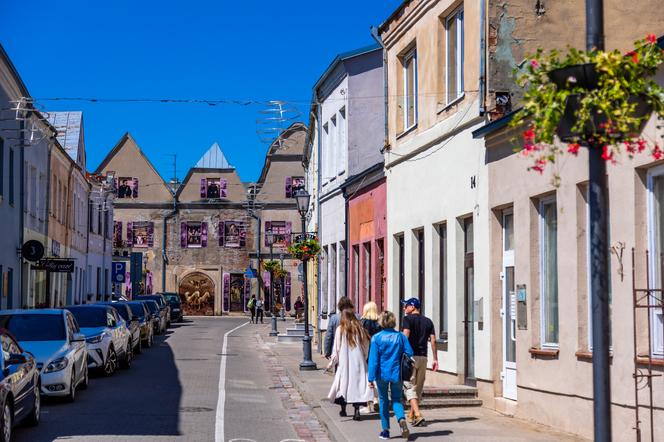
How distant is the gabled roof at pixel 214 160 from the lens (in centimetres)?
7319

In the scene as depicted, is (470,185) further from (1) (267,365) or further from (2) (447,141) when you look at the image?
(1) (267,365)

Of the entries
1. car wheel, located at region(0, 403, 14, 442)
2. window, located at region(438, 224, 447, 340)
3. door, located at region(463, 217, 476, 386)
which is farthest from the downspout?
car wheel, located at region(0, 403, 14, 442)

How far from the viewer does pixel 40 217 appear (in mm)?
36656

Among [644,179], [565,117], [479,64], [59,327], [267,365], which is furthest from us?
[267,365]

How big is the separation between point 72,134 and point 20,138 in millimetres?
18237

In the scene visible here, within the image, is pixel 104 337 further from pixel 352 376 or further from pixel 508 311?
pixel 508 311

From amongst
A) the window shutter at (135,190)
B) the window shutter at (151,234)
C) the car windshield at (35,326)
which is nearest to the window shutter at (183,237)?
the window shutter at (151,234)

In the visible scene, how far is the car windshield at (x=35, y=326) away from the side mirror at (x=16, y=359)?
5268 millimetres

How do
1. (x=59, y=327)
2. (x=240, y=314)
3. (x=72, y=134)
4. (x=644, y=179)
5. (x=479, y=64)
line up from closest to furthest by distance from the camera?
(x=644, y=179), (x=479, y=64), (x=59, y=327), (x=72, y=134), (x=240, y=314)

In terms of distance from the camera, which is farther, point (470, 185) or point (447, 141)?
point (447, 141)

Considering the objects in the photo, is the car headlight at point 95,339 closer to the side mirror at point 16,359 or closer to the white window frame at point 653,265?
the side mirror at point 16,359

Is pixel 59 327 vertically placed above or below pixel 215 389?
above

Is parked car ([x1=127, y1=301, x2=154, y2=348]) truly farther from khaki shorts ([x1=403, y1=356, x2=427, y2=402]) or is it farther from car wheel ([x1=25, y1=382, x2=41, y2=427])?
khaki shorts ([x1=403, y1=356, x2=427, y2=402])

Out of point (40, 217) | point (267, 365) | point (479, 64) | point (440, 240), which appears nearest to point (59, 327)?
point (440, 240)
